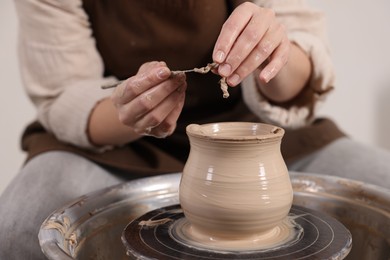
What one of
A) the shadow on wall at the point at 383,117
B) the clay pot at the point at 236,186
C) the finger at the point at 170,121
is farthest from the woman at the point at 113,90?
the shadow on wall at the point at 383,117

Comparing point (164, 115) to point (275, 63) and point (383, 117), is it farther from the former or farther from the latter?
point (383, 117)

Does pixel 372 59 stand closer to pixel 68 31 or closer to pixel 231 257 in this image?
pixel 68 31

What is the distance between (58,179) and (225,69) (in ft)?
1.57

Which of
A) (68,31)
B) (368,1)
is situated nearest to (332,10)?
(368,1)

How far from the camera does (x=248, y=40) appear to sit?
77 cm

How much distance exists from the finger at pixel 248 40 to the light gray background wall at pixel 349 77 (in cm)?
152

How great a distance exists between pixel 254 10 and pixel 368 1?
5.42ft

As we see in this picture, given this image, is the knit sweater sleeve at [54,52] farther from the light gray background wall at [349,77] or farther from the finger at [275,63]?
the light gray background wall at [349,77]

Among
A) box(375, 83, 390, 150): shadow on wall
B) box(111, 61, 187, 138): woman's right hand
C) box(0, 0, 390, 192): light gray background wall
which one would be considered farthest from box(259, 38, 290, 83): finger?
box(375, 83, 390, 150): shadow on wall

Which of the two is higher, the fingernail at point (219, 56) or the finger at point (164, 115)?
the fingernail at point (219, 56)

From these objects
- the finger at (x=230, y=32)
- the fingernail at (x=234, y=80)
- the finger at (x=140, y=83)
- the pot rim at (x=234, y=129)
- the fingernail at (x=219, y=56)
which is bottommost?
the pot rim at (x=234, y=129)

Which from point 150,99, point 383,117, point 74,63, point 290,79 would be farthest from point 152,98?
point 383,117

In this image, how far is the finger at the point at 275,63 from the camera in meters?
0.78

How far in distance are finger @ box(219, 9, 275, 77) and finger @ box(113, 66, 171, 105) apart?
0.32 ft
